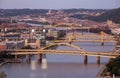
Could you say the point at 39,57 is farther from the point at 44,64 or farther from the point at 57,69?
the point at 57,69

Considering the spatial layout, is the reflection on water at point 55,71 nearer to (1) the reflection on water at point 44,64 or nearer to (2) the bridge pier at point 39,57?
(1) the reflection on water at point 44,64

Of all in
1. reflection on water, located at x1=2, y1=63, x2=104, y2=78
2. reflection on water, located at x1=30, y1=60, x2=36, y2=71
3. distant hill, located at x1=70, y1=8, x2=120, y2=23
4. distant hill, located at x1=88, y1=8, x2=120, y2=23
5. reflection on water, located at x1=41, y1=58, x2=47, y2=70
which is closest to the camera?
reflection on water, located at x1=2, y1=63, x2=104, y2=78

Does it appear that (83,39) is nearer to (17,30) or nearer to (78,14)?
(17,30)

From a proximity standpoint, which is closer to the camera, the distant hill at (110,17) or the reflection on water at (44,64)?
the reflection on water at (44,64)

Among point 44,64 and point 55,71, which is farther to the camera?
point 44,64

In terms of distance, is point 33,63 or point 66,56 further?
point 66,56

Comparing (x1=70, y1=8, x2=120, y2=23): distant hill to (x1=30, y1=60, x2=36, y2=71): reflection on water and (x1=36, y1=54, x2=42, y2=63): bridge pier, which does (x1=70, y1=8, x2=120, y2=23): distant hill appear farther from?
(x1=30, y1=60, x2=36, y2=71): reflection on water

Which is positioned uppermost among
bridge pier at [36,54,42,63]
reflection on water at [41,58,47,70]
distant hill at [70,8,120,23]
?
distant hill at [70,8,120,23]

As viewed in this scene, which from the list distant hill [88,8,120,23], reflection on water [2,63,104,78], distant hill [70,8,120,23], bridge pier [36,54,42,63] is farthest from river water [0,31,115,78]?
distant hill [70,8,120,23]

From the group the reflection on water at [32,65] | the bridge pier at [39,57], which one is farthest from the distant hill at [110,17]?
the reflection on water at [32,65]

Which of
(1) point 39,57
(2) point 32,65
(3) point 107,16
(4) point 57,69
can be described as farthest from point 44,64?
(3) point 107,16

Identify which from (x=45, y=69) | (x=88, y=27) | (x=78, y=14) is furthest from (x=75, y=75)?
(x=78, y=14)
